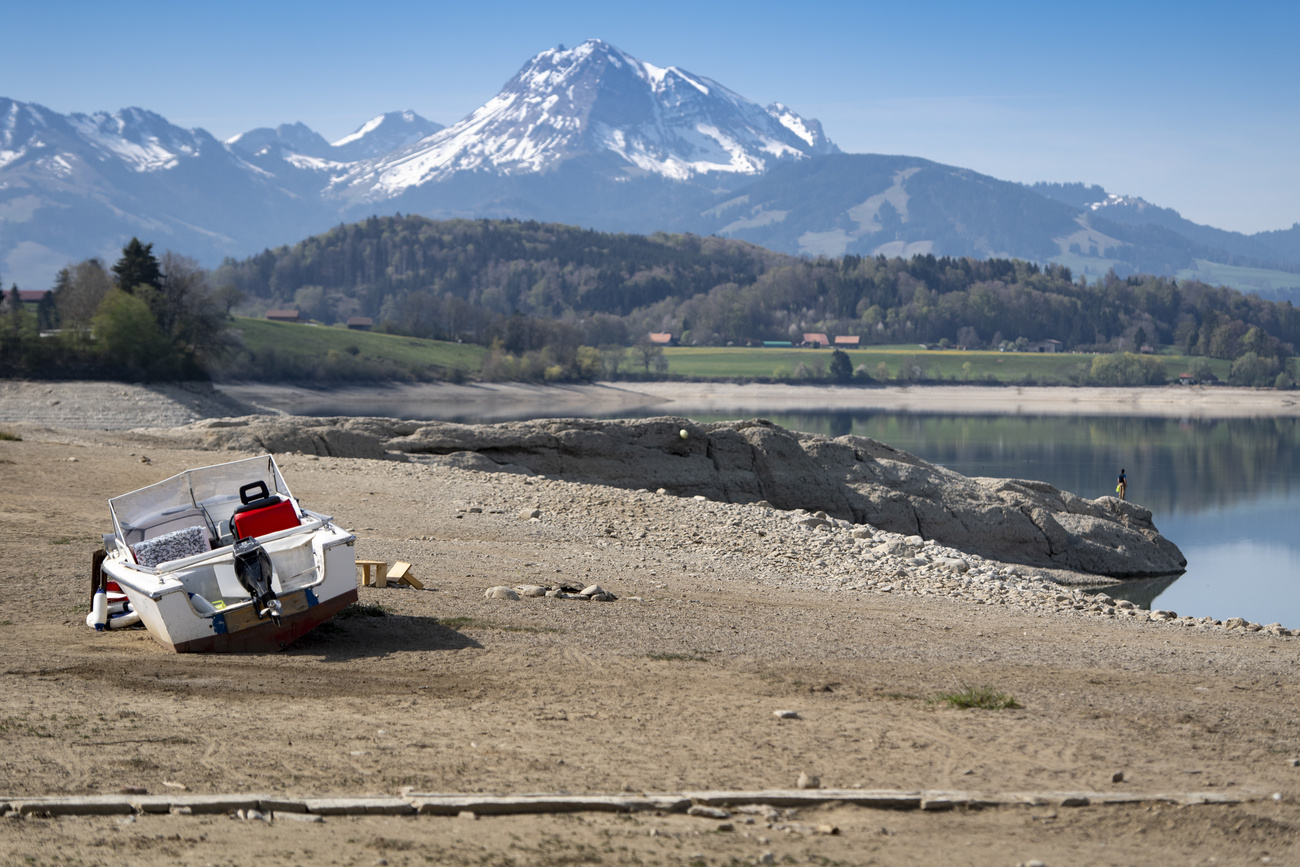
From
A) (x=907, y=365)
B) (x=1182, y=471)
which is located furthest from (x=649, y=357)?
(x=1182, y=471)

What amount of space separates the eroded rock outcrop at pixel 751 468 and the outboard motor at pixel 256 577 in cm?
1555

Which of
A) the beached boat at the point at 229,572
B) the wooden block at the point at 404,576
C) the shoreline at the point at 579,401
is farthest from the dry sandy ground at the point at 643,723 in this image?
the shoreline at the point at 579,401

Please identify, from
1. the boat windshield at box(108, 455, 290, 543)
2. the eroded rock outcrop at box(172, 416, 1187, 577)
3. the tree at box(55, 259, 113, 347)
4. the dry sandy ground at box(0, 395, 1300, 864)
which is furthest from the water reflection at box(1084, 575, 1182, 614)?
the tree at box(55, 259, 113, 347)

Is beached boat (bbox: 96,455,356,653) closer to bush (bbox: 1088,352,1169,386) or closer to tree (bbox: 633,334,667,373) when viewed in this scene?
tree (bbox: 633,334,667,373)

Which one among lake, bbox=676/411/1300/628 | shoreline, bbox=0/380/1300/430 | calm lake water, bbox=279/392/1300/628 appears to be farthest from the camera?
shoreline, bbox=0/380/1300/430

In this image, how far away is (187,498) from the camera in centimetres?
1229

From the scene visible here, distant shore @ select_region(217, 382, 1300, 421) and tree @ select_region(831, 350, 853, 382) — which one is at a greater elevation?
tree @ select_region(831, 350, 853, 382)

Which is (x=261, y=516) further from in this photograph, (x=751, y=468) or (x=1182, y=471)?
(x=1182, y=471)

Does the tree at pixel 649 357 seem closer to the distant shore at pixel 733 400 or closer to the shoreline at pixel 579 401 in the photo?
the distant shore at pixel 733 400

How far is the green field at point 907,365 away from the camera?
493 feet

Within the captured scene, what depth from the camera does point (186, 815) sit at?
6551mm

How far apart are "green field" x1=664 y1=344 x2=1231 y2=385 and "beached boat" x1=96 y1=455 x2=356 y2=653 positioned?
433 ft

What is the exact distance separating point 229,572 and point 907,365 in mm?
150043

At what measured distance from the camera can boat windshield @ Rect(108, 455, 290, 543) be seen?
462 inches
